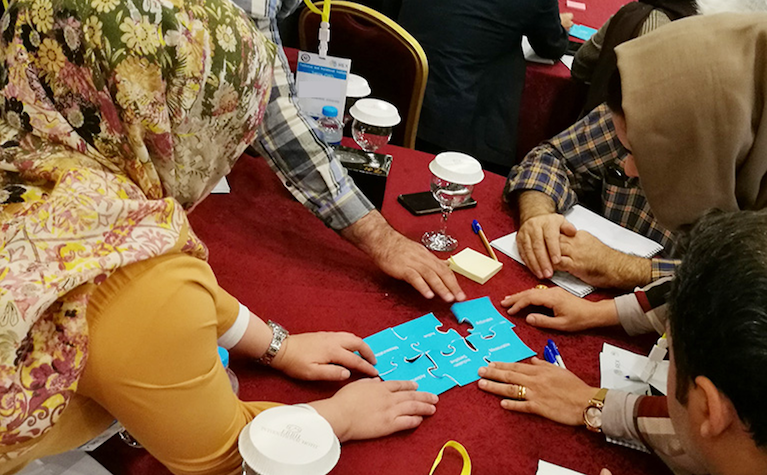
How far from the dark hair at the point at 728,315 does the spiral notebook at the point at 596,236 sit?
1.64 ft

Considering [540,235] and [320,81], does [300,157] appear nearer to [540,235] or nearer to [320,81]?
[320,81]

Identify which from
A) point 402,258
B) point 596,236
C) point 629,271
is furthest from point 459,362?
point 596,236

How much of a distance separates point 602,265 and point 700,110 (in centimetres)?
38

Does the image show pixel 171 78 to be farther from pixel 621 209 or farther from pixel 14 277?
pixel 621 209

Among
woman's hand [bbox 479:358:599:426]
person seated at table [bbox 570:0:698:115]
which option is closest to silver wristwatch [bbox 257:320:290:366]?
woman's hand [bbox 479:358:599:426]

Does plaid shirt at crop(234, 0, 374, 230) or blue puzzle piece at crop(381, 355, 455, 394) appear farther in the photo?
plaid shirt at crop(234, 0, 374, 230)

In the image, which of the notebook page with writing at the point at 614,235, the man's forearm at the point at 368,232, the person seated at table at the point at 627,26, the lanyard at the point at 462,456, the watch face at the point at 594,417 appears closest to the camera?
the lanyard at the point at 462,456

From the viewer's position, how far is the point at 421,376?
0.98 m

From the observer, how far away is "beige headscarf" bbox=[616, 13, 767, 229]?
3.48ft

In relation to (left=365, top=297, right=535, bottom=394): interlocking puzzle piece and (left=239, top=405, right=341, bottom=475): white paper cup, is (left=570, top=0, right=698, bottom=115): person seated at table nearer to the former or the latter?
(left=365, top=297, right=535, bottom=394): interlocking puzzle piece

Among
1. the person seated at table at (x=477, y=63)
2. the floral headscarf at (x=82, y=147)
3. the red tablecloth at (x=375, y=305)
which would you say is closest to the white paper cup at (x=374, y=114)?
the red tablecloth at (x=375, y=305)

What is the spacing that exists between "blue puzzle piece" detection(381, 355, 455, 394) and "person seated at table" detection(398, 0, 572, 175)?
6.19ft

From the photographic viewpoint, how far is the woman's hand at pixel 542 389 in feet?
3.10

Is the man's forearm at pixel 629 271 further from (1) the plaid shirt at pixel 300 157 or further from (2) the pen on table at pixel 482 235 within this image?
(1) the plaid shirt at pixel 300 157
